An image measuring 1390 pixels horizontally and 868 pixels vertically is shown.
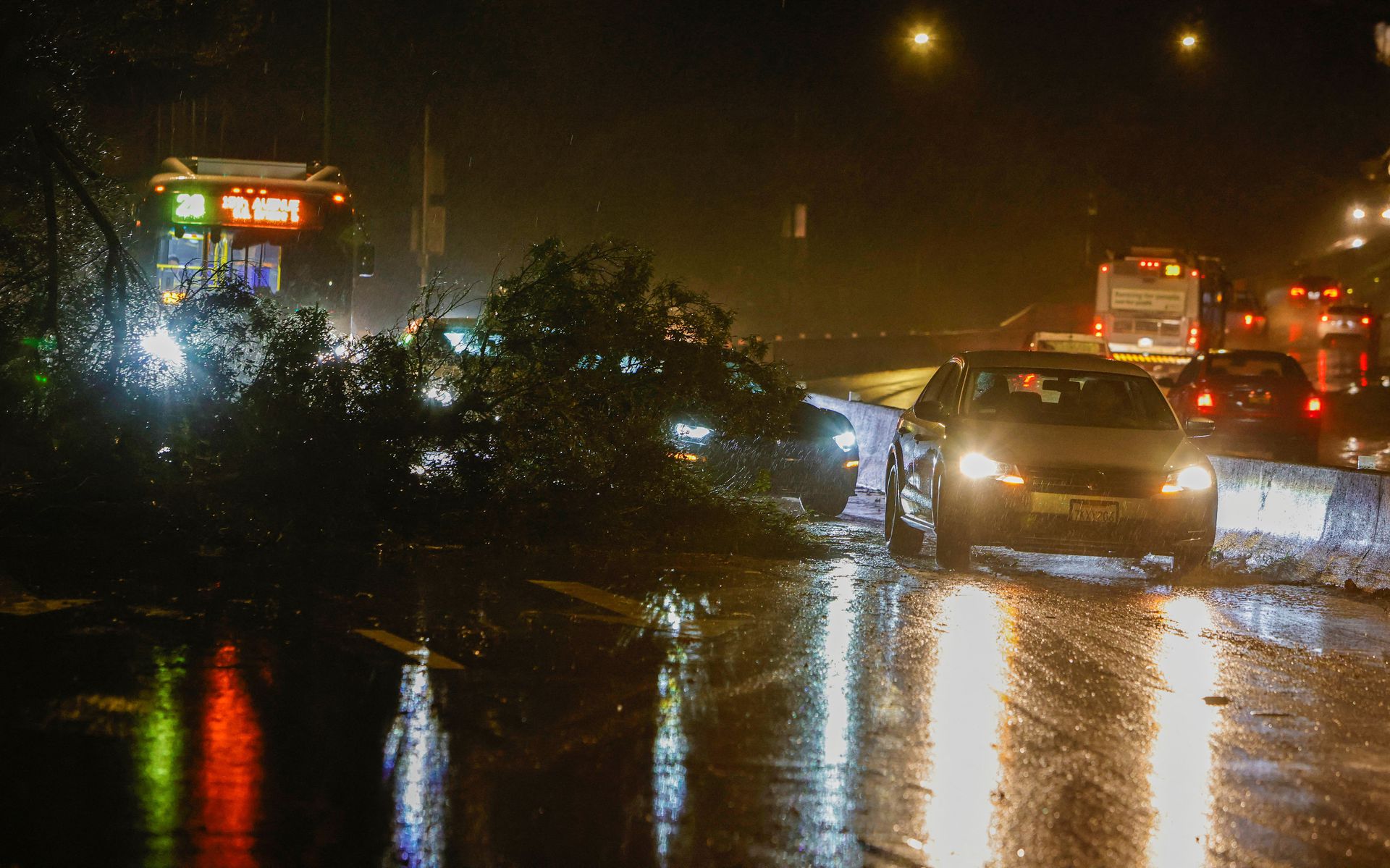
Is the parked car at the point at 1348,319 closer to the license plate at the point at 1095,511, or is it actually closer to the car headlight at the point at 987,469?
the license plate at the point at 1095,511

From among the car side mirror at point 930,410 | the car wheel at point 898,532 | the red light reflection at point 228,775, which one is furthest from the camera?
the car wheel at point 898,532

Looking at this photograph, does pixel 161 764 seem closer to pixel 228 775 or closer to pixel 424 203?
pixel 228 775

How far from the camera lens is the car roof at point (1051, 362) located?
11219 millimetres

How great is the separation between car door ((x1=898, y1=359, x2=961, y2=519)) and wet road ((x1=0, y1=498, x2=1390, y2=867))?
1604 mm

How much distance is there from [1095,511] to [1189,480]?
2.46ft

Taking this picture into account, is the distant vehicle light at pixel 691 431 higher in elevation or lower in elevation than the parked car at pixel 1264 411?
lower

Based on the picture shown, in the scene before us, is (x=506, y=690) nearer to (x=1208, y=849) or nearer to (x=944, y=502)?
(x=1208, y=849)

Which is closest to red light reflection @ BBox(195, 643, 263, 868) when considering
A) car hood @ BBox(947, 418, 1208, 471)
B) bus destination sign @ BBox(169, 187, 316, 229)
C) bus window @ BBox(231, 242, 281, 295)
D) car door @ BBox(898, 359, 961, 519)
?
car hood @ BBox(947, 418, 1208, 471)

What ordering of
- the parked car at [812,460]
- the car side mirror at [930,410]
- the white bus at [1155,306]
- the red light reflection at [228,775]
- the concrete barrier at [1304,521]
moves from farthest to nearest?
the white bus at [1155,306] → the parked car at [812,460] → the car side mirror at [930,410] → the concrete barrier at [1304,521] → the red light reflection at [228,775]

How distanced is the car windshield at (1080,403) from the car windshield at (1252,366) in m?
12.3

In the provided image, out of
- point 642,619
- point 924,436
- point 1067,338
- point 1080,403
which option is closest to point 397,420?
point 642,619

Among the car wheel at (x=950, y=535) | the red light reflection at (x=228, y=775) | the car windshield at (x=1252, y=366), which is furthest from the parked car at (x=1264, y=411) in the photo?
the red light reflection at (x=228, y=775)

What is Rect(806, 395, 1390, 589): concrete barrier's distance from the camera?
10602 millimetres

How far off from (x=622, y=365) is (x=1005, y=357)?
2.93 metres
